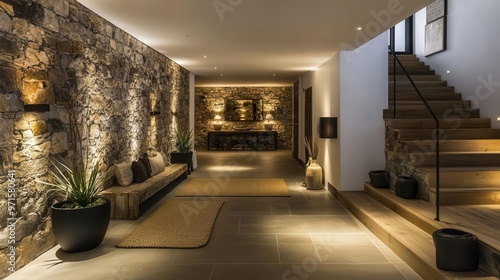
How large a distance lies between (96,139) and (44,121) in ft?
3.63

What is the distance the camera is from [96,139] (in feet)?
15.4

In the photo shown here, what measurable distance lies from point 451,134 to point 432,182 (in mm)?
1344

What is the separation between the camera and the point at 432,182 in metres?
4.50

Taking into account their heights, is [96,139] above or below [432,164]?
above

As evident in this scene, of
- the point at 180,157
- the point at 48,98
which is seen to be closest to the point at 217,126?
the point at 180,157

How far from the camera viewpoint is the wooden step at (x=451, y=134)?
5422 mm

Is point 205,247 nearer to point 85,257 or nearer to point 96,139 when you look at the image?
point 85,257

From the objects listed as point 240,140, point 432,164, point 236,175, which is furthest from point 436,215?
point 240,140

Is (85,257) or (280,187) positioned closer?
(85,257)

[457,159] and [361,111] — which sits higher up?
[361,111]

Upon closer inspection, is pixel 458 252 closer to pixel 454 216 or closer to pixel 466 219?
pixel 466 219

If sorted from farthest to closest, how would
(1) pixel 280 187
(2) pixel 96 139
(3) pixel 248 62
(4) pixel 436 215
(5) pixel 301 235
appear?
(3) pixel 248 62 < (1) pixel 280 187 < (2) pixel 96 139 < (5) pixel 301 235 < (4) pixel 436 215

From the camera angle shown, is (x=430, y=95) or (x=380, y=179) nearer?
(x=380, y=179)

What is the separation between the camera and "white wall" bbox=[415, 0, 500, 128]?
5.51 m
